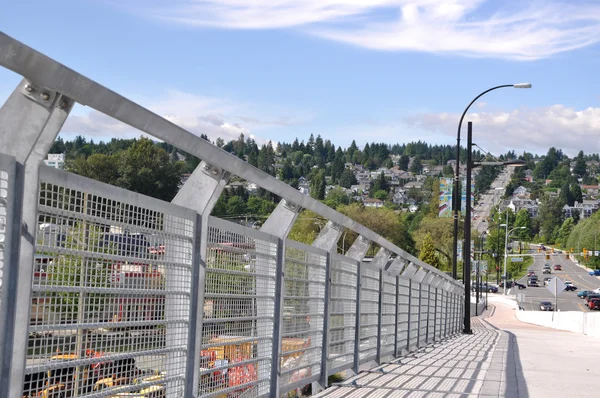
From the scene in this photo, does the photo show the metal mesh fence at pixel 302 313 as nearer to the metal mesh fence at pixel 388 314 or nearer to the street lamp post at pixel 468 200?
the metal mesh fence at pixel 388 314

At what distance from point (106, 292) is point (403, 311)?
10.3 meters

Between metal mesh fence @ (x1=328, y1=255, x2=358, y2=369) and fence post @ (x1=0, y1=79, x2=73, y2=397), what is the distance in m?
5.43

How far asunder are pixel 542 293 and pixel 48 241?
425ft

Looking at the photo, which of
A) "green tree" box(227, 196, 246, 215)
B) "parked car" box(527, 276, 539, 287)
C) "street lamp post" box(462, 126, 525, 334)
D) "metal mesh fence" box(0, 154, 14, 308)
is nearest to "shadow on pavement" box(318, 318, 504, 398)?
"green tree" box(227, 196, 246, 215)

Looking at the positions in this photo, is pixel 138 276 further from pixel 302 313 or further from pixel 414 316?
pixel 414 316

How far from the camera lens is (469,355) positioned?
1477 cm

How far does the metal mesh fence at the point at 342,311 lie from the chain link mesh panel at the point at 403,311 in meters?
3.36

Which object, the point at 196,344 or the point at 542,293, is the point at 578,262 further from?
the point at 196,344

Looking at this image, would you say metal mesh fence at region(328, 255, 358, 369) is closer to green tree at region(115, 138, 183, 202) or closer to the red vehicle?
green tree at region(115, 138, 183, 202)

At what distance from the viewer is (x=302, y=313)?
25.2 ft

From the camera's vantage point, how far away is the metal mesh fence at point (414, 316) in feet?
48.7

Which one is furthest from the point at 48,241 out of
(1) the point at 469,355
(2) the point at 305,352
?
(1) the point at 469,355

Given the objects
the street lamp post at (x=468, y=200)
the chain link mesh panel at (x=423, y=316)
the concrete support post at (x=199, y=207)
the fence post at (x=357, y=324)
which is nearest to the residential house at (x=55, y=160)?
the concrete support post at (x=199, y=207)

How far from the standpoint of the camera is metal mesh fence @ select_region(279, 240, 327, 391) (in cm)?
723
